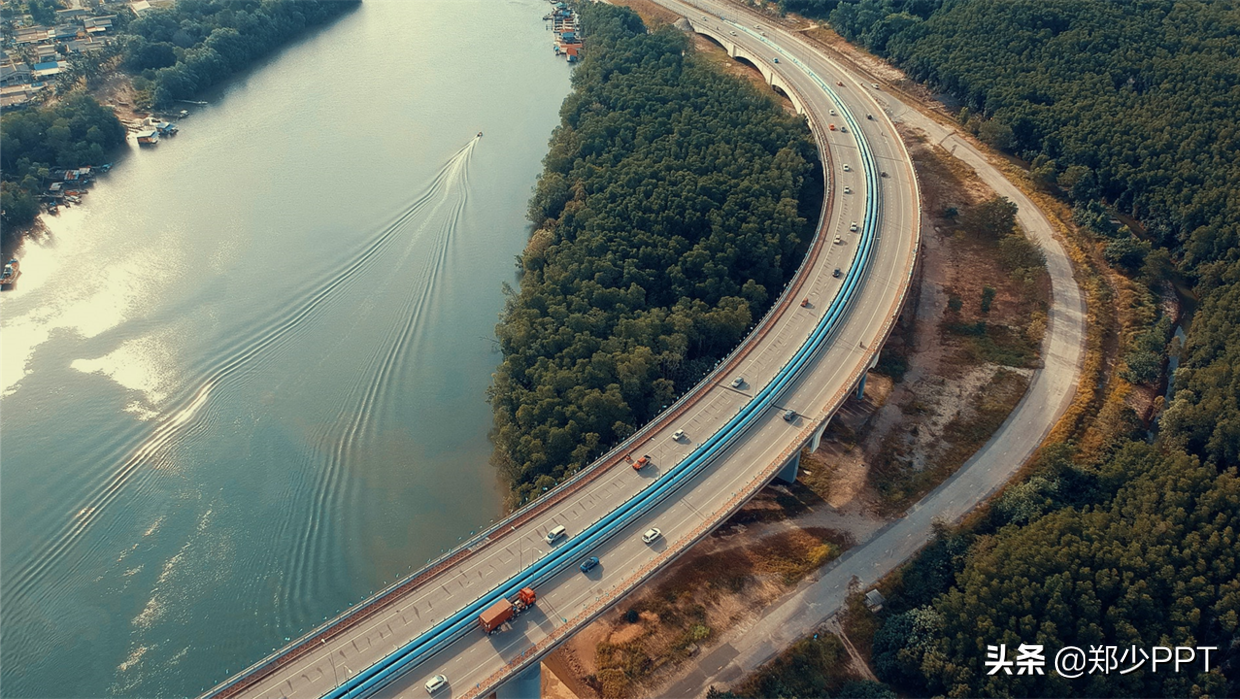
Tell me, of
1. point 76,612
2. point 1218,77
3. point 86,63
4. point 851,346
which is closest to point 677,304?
point 851,346

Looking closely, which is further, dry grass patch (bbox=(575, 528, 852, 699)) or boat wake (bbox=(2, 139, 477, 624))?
boat wake (bbox=(2, 139, 477, 624))

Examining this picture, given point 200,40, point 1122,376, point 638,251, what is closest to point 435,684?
point 638,251

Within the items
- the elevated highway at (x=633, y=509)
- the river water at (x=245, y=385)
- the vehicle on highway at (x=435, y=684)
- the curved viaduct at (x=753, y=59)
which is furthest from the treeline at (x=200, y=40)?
the vehicle on highway at (x=435, y=684)

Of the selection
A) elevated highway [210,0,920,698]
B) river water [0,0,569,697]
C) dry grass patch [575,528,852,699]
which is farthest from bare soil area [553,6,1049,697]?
river water [0,0,569,697]

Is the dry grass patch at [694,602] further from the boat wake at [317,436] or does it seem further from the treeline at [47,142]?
the treeline at [47,142]

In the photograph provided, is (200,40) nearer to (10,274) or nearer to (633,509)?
(10,274)

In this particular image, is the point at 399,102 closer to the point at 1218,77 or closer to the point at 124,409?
the point at 124,409

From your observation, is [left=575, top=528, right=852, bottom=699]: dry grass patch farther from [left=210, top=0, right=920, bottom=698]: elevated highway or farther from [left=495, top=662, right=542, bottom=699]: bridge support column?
[left=210, top=0, right=920, bottom=698]: elevated highway

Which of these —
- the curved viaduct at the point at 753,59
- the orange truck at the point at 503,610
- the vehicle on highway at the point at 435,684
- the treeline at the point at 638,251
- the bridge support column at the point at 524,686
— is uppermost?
the curved viaduct at the point at 753,59
